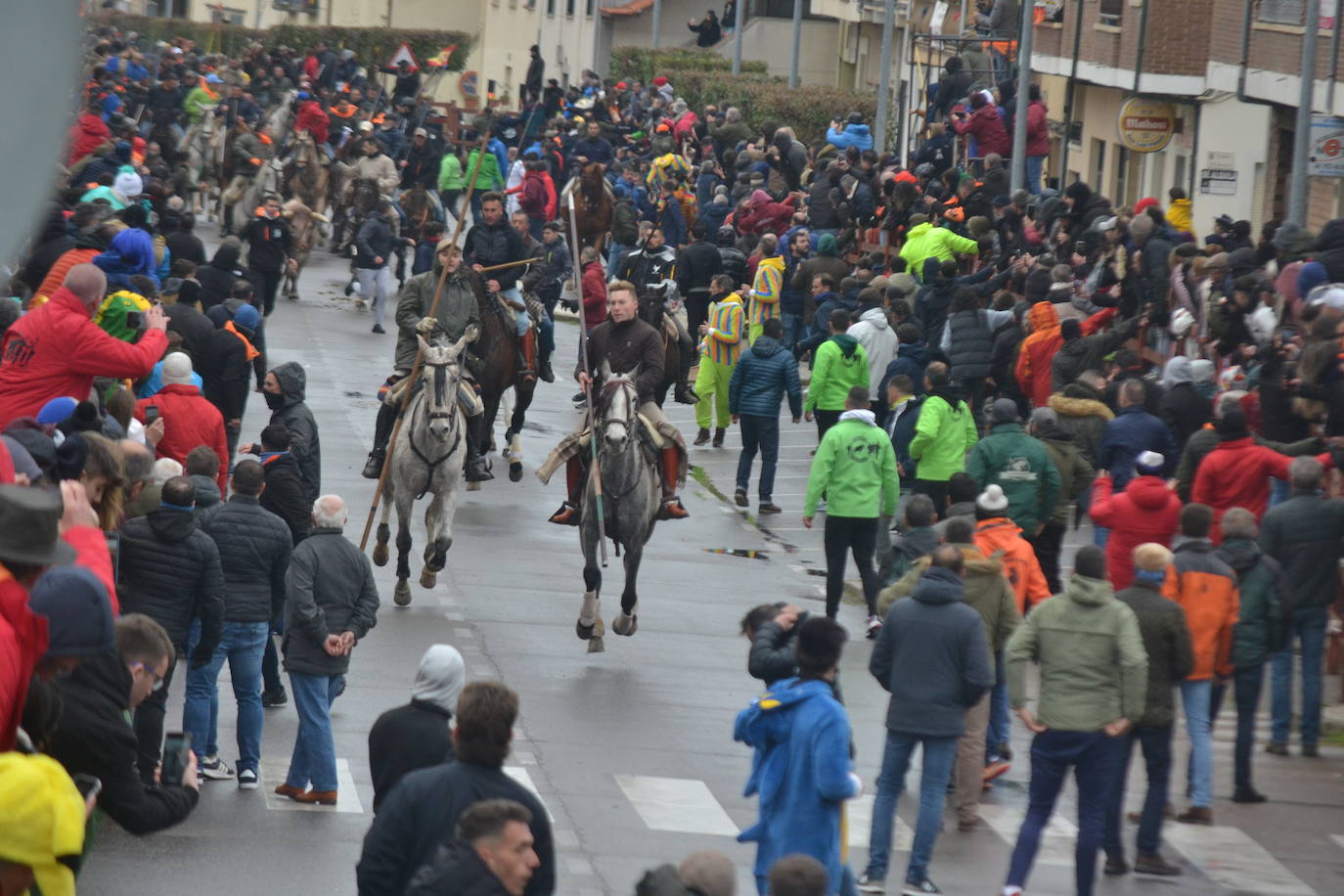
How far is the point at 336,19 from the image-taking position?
9025cm

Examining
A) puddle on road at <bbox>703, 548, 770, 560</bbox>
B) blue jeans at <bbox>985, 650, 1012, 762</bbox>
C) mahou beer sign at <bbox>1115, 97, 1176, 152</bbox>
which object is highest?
mahou beer sign at <bbox>1115, 97, 1176, 152</bbox>

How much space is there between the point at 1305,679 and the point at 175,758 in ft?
29.3

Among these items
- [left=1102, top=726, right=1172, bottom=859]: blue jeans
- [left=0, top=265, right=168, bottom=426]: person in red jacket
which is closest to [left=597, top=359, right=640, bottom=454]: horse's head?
[left=0, top=265, right=168, bottom=426]: person in red jacket

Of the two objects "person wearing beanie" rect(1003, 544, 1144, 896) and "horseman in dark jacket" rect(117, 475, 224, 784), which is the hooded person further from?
"person wearing beanie" rect(1003, 544, 1144, 896)

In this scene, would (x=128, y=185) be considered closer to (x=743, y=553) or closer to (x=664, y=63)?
(x=743, y=553)

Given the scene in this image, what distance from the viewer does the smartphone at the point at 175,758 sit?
571 cm

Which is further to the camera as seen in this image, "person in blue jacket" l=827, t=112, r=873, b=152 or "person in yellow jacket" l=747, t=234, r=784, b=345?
"person in blue jacket" l=827, t=112, r=873, b=152

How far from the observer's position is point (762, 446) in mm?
20844

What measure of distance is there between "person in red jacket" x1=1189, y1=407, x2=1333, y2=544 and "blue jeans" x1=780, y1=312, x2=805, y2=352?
12.9 metres

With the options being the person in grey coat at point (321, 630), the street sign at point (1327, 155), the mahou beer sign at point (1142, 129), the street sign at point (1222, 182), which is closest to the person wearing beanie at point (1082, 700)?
the person in grey coat at point (321, 630)

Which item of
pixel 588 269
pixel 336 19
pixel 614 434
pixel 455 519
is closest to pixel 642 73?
pixel 336 19

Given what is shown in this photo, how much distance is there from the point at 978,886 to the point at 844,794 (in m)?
2.65

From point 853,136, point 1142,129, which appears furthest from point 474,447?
point 853,136

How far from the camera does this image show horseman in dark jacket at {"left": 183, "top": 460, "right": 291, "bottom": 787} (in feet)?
34.7
